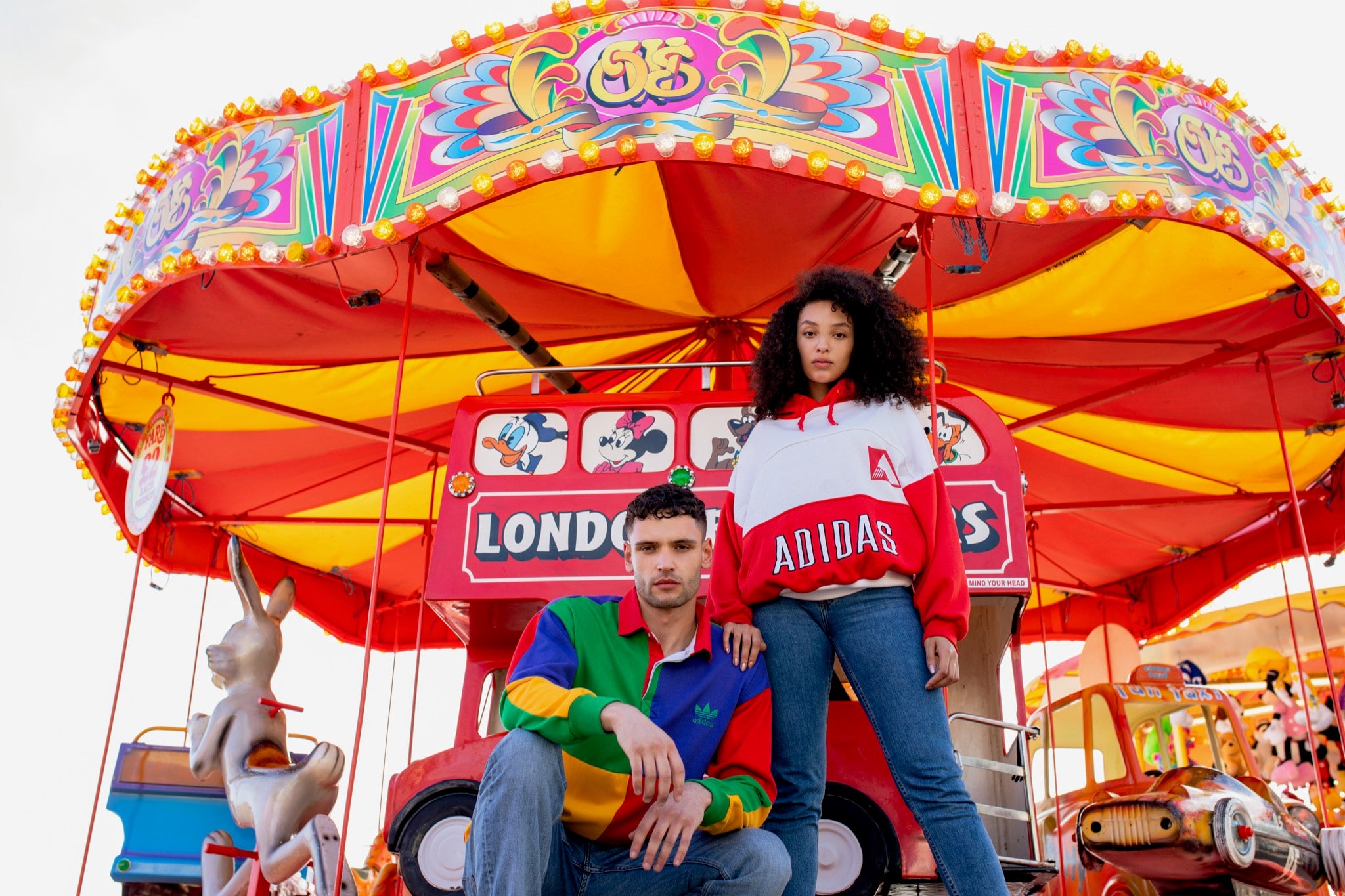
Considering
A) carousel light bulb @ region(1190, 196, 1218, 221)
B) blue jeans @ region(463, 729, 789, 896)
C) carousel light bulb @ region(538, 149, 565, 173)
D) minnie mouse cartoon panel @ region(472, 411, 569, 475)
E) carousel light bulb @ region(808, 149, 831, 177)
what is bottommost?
blue jeans @ region(463, 729, 789, 896)

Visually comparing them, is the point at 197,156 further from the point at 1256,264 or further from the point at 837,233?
the point at 1256,264

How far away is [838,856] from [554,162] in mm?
2652

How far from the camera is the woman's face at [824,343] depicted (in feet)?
10.4

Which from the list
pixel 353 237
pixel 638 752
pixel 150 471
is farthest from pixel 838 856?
pixel 150 471

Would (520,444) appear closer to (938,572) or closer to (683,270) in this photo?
(683,270)

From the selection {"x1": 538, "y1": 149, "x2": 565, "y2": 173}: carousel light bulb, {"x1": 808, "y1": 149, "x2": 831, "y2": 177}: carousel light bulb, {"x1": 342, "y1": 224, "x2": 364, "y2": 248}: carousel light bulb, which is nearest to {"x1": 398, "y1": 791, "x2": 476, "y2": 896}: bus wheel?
{"x1": 342, "y1": 224, "x2": 364, "y2": 248}: carousel light bulb

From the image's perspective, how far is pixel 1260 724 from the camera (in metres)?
9.40

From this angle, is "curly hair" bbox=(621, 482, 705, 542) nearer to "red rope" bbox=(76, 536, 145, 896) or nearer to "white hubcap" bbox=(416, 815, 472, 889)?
"white hubcap" bbox=(416, 815, 472, 889)

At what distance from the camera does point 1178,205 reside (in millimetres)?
4277

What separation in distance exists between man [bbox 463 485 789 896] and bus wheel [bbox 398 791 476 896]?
1.55 metres

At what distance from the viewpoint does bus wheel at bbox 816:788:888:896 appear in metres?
3.86

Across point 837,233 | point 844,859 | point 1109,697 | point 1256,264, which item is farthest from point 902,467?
point 1109,697

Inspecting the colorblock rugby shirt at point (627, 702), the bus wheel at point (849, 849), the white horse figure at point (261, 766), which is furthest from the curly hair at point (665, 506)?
the white horse figure at point (261, 766)

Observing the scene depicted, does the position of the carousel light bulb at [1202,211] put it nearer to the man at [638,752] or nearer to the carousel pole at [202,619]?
the man at [638,752]
